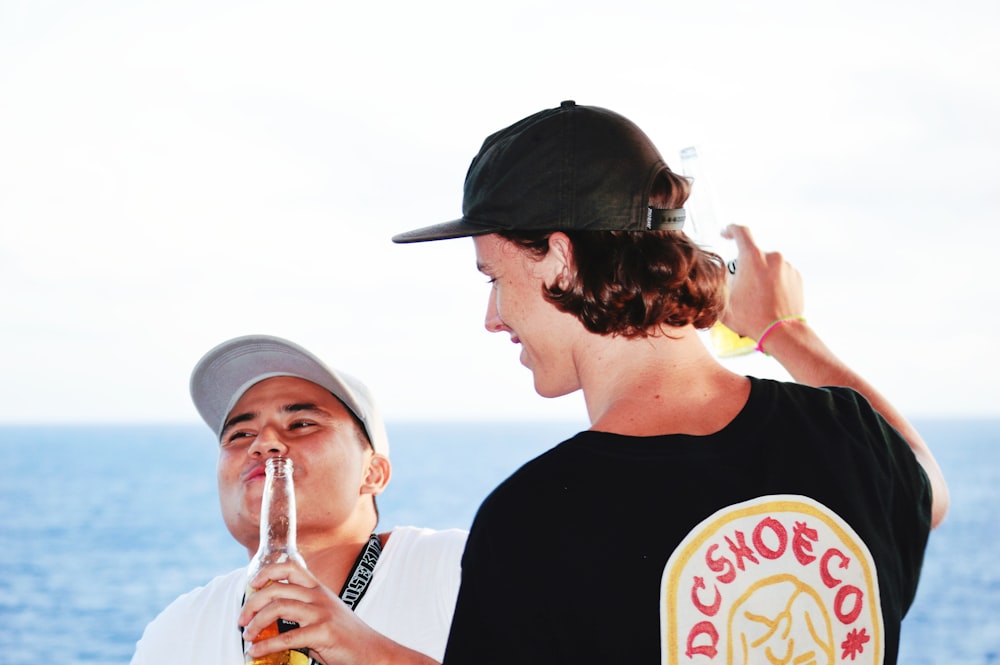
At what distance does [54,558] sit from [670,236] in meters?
46.8

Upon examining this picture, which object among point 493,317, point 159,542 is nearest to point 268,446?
point 493,317

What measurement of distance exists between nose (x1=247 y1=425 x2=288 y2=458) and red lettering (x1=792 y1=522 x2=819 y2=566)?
50.9 inches

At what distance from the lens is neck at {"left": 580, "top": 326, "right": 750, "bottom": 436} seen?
1113 mm

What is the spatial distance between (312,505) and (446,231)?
39.8 inches

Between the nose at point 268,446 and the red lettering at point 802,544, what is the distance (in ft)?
4.24

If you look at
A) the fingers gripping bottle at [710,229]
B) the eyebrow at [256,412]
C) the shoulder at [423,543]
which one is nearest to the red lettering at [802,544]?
the fingers gripping bottle at [710,229]

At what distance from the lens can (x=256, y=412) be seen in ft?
7.43

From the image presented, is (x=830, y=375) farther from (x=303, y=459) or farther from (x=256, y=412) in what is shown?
(x=256, y=412)

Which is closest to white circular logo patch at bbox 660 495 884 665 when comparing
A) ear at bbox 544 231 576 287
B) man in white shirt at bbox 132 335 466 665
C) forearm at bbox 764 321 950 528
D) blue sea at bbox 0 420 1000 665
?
forearm at bbox 764 321 950 528

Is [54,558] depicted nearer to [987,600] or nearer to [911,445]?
[987,600]

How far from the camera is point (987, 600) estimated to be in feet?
117

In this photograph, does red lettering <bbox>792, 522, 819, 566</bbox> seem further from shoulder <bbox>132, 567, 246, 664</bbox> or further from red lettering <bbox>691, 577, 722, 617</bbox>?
shoulder <bbox>132, 567, 246, 664</bbox>

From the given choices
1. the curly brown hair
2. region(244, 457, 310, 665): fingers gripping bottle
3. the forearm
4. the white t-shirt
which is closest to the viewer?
the curly brown hair

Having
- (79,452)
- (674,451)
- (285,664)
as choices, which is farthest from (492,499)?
(79,452)
